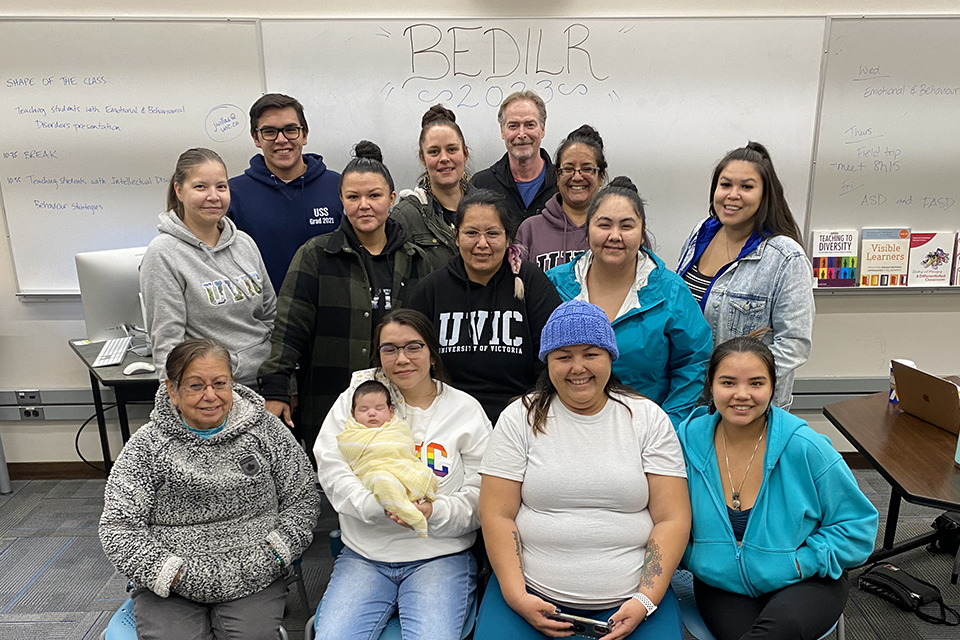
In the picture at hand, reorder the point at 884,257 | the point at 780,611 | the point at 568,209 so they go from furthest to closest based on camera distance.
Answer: the point at 884,257 → the point at 568,209 → the point at 780,611

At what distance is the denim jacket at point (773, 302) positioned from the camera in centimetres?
221

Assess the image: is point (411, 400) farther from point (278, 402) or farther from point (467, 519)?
point (278, 402)

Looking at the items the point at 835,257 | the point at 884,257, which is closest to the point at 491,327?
the point at 835,257

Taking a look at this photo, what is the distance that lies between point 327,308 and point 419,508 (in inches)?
33.0

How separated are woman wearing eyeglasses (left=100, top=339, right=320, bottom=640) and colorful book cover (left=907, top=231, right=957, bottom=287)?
3229 mm

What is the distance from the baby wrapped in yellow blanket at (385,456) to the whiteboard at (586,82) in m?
1.76

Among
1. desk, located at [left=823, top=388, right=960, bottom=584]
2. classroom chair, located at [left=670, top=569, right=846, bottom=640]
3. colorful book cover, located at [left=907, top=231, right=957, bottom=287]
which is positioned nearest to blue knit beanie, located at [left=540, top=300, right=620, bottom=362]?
classroom chair, located at [left=670, top=569, right=846, bottom=640]

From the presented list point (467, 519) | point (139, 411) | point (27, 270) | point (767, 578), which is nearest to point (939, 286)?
point (767, 578)

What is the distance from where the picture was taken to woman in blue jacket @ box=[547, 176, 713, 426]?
2049 mm

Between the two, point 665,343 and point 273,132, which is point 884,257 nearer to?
point 665,343

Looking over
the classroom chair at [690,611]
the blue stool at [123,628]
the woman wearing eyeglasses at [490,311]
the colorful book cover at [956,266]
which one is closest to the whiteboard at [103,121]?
the woman wearing eyeglasses at [490,311]

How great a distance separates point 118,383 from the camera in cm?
274

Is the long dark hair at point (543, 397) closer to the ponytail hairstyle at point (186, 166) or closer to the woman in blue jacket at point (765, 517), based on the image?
the woman in blue jacket at point (765, 517)

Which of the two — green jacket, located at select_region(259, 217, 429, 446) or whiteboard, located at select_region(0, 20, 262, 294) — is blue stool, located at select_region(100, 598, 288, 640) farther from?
whiteboard, located at select_region(0, 20, 262, 294)
